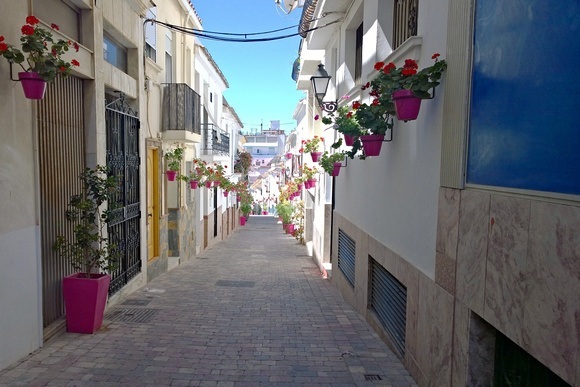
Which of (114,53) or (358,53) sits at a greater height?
(358,53)

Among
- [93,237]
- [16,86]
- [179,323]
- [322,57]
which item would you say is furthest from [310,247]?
[16,86]

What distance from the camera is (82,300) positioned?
528cm

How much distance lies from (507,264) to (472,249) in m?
0.48

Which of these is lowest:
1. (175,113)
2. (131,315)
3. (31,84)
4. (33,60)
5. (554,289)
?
(131,315)

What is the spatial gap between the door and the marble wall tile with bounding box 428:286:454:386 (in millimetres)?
7689

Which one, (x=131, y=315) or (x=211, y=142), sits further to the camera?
(x=211, y=142)

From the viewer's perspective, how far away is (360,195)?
738 centimetres

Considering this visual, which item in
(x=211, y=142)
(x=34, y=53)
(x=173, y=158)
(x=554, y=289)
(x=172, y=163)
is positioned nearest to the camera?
(x=554, y=289)

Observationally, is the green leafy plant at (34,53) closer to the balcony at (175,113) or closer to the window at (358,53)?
the window at (358,53)

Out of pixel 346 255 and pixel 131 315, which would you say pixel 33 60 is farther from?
pixel 346 255

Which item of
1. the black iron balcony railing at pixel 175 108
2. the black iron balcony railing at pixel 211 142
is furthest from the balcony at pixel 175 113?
the black iron balcony railing at pixel 211 142

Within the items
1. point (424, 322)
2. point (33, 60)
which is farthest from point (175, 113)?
point (424, 322)

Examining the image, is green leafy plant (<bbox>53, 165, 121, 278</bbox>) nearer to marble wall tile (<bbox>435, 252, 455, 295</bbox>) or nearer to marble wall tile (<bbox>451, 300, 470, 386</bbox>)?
marble wall tile (<bbox>435, 252, 455, 295</bbox>)

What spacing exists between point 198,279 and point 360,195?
15.0 feet
